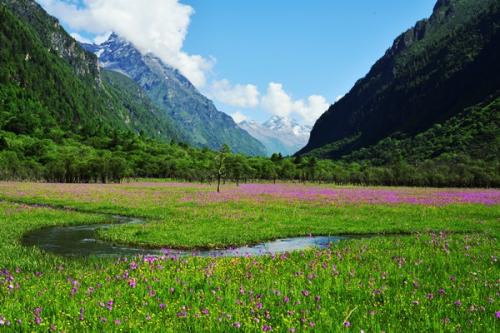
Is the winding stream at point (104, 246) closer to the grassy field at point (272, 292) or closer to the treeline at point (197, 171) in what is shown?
the grassy field at point (272, 292)

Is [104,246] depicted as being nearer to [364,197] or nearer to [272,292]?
[272,292]

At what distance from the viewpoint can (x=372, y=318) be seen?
266 inches

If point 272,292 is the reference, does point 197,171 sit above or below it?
above

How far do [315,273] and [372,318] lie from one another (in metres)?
3.85

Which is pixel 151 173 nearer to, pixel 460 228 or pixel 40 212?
pixel 40 212

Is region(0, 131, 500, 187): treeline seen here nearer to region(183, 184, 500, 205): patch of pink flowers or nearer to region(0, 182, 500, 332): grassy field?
region(183, 184, 500, 205): patch of pink flowers

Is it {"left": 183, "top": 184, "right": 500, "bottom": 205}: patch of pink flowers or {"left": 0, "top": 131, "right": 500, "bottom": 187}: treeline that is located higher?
{"left": 0, "top": 131, "right": 500, "bottom": 187}: treeline

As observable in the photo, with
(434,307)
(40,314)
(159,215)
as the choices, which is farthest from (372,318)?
(159,215)

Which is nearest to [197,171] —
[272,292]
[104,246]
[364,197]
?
[364,197]

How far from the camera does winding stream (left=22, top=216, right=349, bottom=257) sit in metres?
18.3

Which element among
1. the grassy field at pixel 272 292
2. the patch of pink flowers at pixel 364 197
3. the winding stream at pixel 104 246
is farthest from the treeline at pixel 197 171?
the grassy field at pixel 272 292

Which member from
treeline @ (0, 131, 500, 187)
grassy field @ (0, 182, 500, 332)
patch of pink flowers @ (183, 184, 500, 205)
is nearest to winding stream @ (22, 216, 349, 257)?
grassy field @ (0, 182, 500, 332)

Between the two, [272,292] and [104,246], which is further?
[104,246]

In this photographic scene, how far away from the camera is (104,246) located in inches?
792
